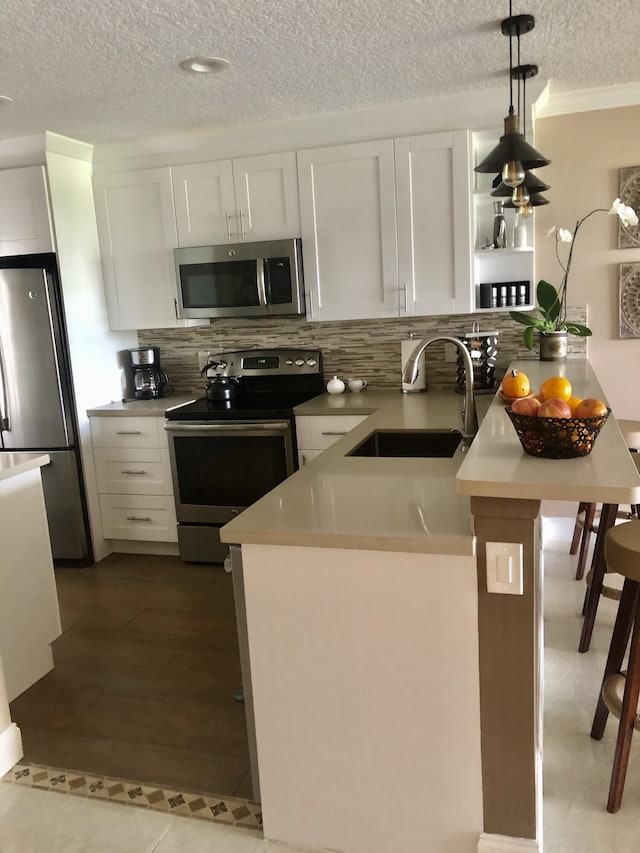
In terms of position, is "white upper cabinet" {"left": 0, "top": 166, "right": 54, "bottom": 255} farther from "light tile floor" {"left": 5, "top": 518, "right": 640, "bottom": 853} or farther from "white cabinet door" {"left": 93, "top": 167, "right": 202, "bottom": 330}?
"light tile floor" {"left": 5, "top": 518, "right": 640, "bottom": 853}

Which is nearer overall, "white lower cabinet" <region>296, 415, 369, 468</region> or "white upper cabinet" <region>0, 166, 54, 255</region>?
"white lower cabinet" <region>296, 415, 369, 468</region>

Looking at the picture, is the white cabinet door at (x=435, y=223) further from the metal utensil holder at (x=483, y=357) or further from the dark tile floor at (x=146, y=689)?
the dark tile floor at (x=146, y=689)

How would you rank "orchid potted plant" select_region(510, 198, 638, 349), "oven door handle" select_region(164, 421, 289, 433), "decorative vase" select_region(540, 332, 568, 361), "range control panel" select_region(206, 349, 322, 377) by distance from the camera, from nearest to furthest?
1. "orchid potted plant" select_region(510, 198, 638, 349)
2. "decorative vase" select_region(540, 332, 568, 361)
3. "oven door handle" select_region(164, 421, 289, 433)
4. "range control panel" select_region(206, 349, 322, 377)

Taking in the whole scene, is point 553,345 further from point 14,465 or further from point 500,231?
point 14,465

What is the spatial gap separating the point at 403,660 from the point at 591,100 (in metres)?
3.12

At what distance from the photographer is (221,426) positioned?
3756 mm

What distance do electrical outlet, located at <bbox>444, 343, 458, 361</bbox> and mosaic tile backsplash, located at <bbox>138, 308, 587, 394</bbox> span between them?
3 centimetres

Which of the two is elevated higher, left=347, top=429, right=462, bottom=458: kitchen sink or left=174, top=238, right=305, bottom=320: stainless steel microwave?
left=174, top=238, right=305, bottom=320: stainless steel microwave

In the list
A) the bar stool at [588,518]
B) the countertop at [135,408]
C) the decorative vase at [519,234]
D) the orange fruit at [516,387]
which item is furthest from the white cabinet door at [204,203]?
the bar stool at [588,518]

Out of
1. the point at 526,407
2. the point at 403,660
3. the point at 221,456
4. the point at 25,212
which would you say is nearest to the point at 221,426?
the point at 221,456

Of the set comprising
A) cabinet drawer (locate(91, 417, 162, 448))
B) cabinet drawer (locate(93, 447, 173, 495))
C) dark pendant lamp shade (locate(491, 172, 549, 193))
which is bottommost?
cabinet drawer (locate(93, 447, 173, 495))

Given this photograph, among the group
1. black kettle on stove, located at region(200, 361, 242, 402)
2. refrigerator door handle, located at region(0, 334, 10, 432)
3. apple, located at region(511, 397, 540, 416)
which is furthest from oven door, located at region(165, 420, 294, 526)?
apple, located at region(511, 397, 540, 416)

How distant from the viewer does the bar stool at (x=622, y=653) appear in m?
1.83

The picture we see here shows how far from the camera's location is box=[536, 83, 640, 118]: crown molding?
3.43 meters
